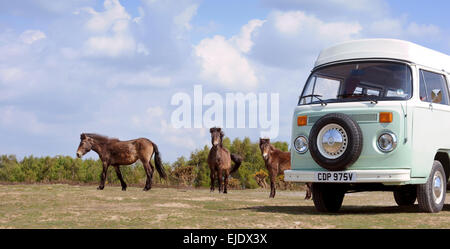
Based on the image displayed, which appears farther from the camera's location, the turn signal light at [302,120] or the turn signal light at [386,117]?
the turn signal light at [302,120]

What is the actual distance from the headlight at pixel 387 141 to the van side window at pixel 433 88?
1.21 m

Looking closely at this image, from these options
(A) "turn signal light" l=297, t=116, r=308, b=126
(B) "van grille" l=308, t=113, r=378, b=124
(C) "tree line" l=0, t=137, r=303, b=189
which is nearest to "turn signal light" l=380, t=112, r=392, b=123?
(B) "van grille" l=308, t=113, r=378, b=124

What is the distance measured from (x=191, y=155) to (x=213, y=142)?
11920mm

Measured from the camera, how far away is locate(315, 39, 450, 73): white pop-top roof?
10.4 metres

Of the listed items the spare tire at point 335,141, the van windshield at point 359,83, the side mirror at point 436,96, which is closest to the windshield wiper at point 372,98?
the van windshield at point 359,83

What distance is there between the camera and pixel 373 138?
386 inches

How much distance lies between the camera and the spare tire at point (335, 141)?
9.67 metres

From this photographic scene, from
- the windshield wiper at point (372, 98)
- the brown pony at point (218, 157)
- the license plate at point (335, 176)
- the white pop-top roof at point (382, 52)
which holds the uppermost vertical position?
the white pop-top roof at point (382, 52)

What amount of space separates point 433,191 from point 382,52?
9.22 feet

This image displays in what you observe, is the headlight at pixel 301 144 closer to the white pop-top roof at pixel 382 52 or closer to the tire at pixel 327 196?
the tire at pixel 327 196

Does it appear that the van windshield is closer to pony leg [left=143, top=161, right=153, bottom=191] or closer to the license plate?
the license plate
